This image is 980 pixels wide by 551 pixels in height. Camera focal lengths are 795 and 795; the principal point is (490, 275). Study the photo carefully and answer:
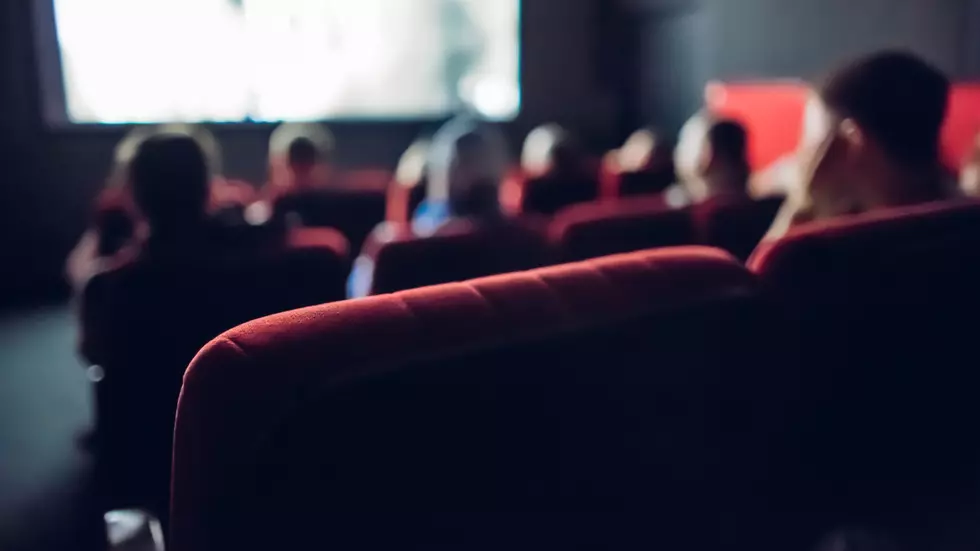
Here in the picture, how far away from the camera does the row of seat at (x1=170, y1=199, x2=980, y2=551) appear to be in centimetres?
75

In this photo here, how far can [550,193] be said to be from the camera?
3.88 m

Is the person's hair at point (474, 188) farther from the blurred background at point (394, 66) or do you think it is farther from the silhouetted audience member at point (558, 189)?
the blurred background at point (394, 66)

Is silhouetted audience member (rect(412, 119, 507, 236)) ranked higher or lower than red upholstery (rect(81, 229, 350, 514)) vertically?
higher

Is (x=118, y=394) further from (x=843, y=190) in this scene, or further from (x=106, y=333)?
(x=843, y=190)

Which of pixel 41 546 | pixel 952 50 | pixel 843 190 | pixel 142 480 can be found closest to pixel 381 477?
pixel 142 480

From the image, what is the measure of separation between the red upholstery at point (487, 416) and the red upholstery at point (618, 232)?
3.36 feet

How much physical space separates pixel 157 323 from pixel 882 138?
66.3 inches

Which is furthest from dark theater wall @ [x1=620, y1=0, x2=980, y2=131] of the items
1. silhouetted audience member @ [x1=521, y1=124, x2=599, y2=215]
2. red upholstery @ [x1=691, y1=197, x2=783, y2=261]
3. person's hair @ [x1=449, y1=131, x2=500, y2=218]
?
person's hair @ [x1=449, y1=131, x2=500, y2=218]

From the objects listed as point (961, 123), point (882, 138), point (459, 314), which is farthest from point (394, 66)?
point (459, 314)

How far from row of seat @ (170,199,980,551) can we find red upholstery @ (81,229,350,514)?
3.01 ft

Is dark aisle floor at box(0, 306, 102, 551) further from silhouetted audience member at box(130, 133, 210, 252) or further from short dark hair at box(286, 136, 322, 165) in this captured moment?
short dark hair at box(286, 136, 322, 165)

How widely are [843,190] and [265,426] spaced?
5.39ft

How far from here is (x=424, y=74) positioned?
7230 mm

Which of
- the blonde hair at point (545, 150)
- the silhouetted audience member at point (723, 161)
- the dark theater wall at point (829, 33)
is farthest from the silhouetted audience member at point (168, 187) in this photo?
the dark theater wall at point (829, 33)
